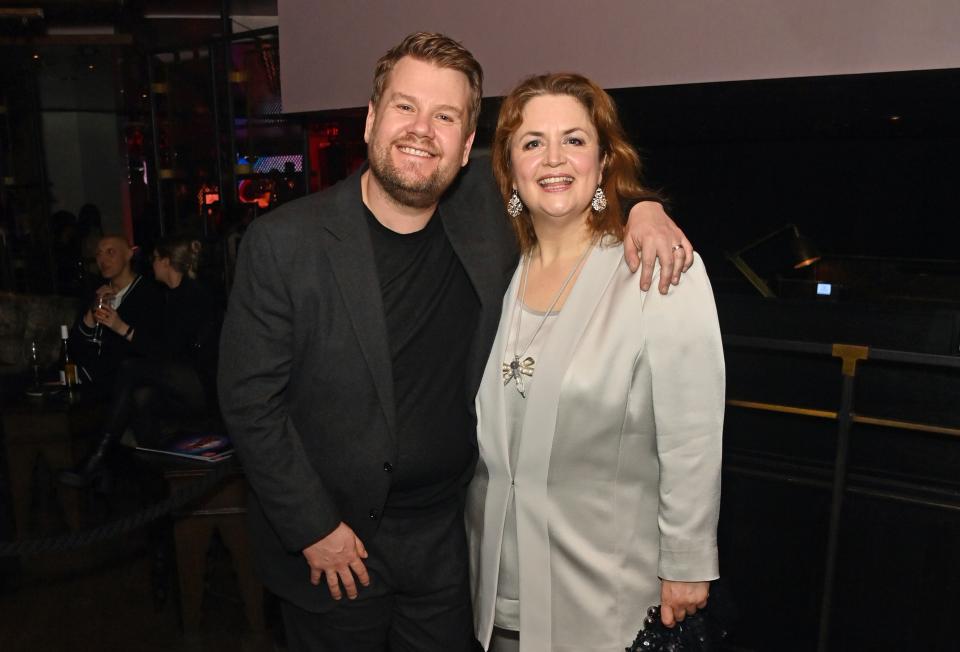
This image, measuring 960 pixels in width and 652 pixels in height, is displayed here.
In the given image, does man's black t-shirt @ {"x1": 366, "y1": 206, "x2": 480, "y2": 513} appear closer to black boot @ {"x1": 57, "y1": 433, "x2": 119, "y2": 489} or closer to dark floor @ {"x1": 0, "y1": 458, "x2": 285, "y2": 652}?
dark floor @ {"x1": 0, "y1": 458, "x2": 285, "y2": 652}

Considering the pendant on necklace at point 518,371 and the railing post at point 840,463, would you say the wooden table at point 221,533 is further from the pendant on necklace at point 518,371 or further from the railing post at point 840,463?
the railing post at point 840,463

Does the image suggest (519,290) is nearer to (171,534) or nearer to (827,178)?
(171,534)

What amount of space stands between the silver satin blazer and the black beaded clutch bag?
0.11 ft

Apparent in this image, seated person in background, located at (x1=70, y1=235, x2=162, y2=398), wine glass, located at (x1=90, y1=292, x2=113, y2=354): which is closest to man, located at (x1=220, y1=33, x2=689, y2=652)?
seated person in background, located at (x1=70, y1=235, x2=162, y2=398)

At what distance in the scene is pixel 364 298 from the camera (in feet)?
5.17

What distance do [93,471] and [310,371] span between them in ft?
9.49

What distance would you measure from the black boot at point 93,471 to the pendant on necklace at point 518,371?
3091 millimetres

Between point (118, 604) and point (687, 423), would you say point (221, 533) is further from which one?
point (687, 423)

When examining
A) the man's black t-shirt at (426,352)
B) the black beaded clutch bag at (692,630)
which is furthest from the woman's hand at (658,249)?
the black beaded clutch bag at (692,630)

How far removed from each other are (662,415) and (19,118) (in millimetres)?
9823

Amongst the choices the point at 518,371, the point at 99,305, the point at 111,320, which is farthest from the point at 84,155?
the point at 518,371

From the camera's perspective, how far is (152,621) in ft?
10.2

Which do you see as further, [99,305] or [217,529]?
[99,305]

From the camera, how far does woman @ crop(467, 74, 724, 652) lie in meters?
1.48
